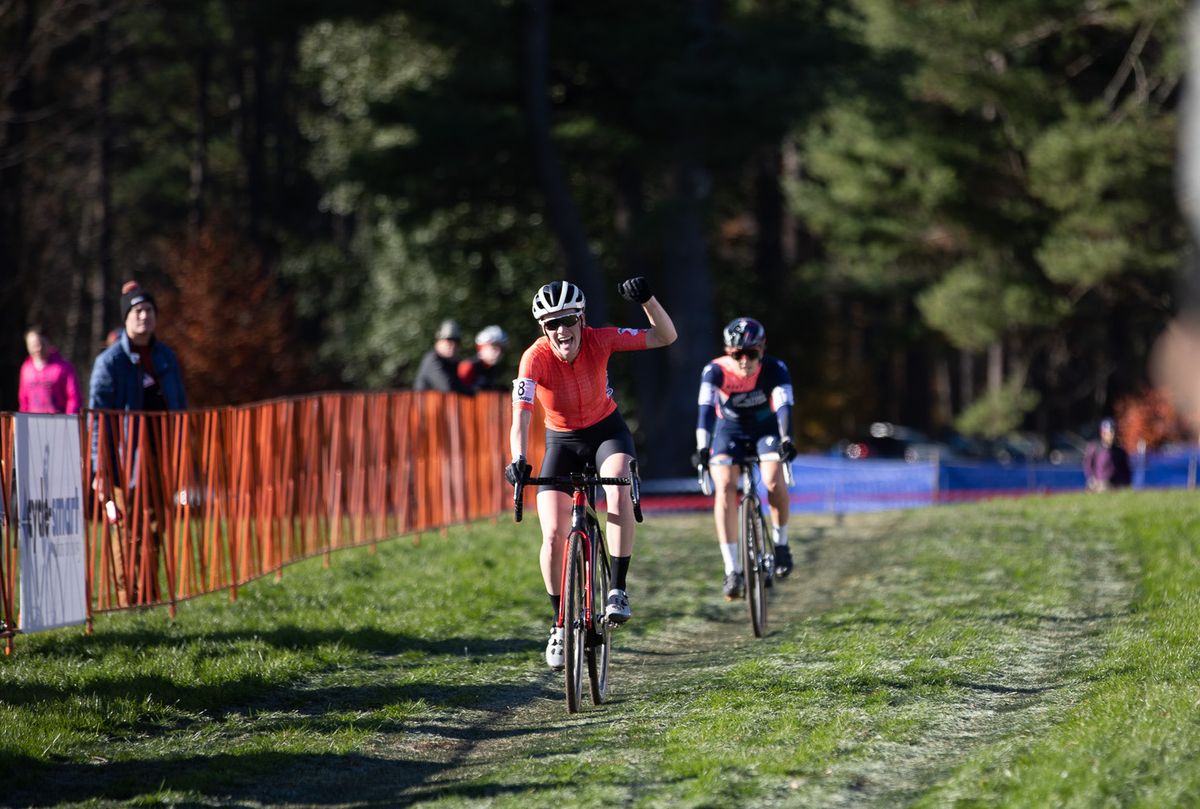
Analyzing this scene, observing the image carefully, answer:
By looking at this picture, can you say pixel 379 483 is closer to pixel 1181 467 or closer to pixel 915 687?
pixel 915 687

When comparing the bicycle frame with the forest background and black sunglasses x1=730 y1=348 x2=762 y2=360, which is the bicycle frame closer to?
black sunglasses x1=730 y1=348 x2=762 y2=360

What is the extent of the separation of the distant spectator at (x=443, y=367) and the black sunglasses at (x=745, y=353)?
629 cm

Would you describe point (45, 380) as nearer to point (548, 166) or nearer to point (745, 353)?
point (745, 353)

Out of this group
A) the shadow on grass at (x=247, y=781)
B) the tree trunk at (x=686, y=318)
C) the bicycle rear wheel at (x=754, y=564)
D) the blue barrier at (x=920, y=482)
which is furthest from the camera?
the tree trunk at (x=686, y=318)

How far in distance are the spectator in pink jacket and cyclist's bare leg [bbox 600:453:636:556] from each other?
6063 millimetres

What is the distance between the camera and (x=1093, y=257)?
41.7 meters

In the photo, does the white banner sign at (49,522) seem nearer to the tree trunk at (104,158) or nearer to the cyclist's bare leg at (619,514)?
the cyclist's bare leg at (619,514)

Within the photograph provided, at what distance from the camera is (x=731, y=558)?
40.5 ft

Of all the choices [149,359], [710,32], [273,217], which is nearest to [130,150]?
[273,217]

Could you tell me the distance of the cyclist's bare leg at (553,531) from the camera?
9.41 metres

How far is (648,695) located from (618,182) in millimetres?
26668

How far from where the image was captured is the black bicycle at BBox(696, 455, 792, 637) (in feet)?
39.6

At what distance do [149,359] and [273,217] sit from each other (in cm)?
4180

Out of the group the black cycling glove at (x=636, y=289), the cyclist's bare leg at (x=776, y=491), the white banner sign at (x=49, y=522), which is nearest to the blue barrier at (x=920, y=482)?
the cyclist's bare leg at (x=776, y=491)
